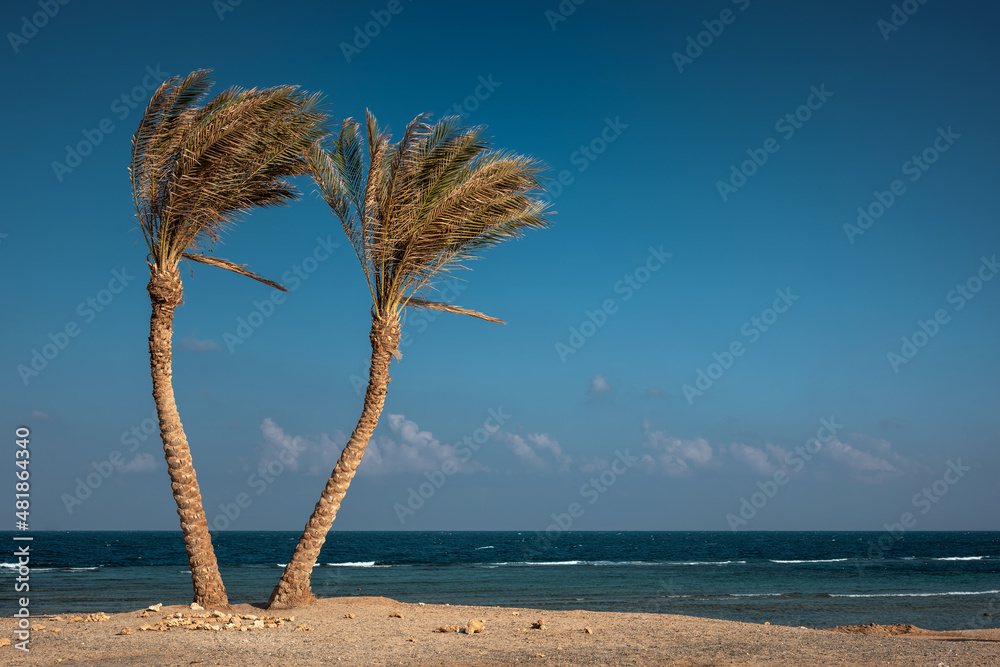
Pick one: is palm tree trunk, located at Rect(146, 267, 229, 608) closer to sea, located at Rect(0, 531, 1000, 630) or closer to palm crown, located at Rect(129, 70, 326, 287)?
palm crown, located at Rect(129, 70, 326, 287)

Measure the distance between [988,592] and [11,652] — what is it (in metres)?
32.4

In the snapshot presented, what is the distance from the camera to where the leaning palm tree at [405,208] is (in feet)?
44.2

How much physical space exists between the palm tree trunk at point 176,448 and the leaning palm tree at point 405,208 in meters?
1.41

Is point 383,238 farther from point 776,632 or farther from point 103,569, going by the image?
point 103,569

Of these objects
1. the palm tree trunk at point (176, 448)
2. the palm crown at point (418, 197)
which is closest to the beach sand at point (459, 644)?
the palm tree trunk at point (176, 448)

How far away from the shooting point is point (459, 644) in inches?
389

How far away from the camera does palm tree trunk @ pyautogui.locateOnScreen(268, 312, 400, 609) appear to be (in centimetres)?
1295

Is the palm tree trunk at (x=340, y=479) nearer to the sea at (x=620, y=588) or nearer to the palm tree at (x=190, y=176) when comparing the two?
the palm tree at (x=190, y=176)

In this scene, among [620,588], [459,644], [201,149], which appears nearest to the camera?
[459,644]

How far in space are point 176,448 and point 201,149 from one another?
5290mm

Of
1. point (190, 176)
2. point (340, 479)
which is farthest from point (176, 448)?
point (190, 176)

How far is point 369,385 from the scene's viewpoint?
1370 centimetres

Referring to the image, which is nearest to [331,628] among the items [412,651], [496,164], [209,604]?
[412,651]

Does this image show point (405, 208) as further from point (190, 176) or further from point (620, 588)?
point (620, 588)
